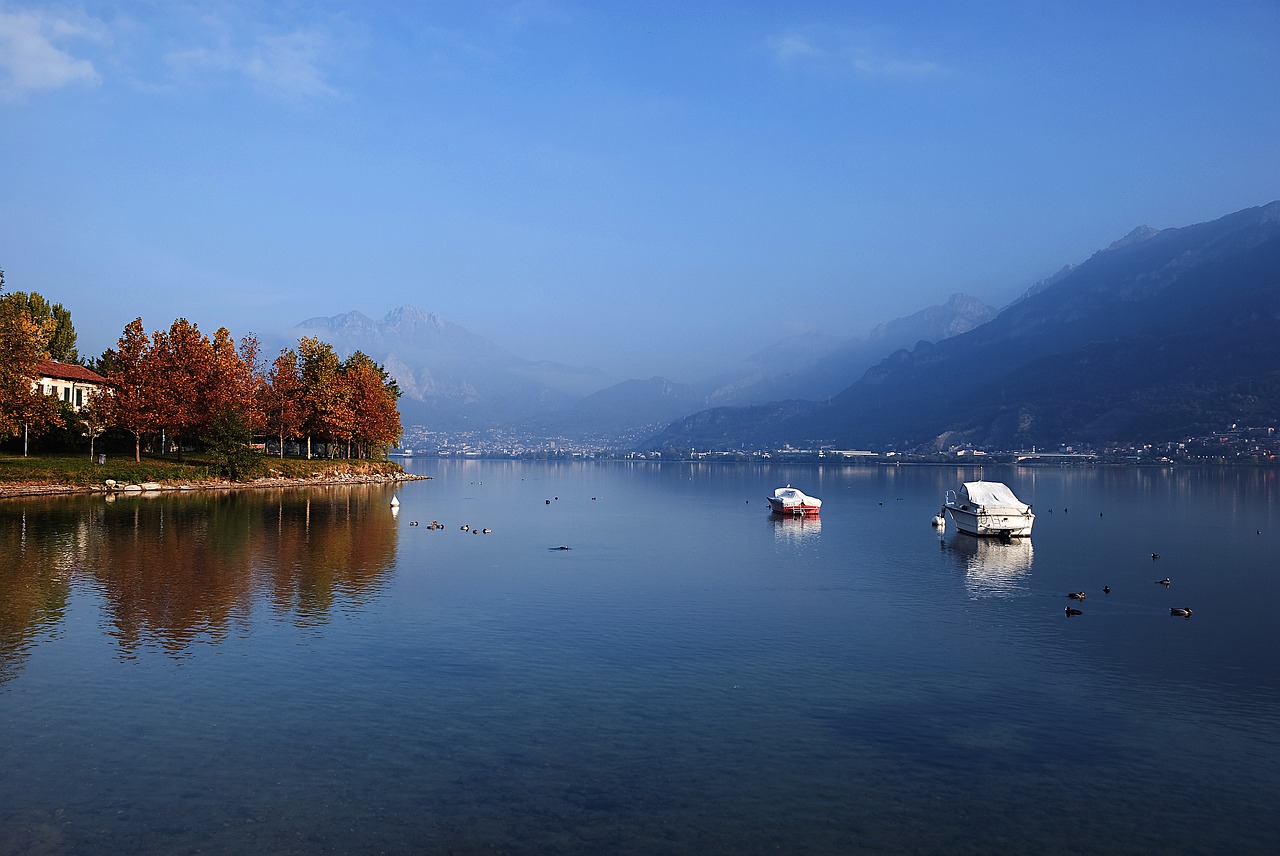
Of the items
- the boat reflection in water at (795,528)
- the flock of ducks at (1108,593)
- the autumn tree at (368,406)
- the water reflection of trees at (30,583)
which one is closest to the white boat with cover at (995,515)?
the boat reflection in water at (795,528)

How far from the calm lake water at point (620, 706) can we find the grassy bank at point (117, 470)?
4703 cm

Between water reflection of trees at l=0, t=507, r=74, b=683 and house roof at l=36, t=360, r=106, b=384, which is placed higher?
house roof at l=36, t=360, r=106, b=384

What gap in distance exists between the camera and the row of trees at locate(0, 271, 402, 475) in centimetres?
9581

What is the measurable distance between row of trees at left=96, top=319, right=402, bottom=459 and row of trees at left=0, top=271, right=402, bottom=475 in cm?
15

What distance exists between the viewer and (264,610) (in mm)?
36219

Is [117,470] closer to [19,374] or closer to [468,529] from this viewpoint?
[19,374]

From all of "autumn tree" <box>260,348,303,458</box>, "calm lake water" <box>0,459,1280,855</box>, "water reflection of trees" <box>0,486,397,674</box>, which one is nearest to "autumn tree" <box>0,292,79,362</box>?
"autumn tree" <box>260,348,303,458</box>

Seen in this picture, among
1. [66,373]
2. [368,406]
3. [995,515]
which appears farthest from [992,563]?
[66,373]

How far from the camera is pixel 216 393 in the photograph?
117125 mm

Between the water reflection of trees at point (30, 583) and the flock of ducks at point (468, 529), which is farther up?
the water reflection of trees at point (30, 583)

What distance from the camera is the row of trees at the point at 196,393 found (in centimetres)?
9581

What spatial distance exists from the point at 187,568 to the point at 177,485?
232 ft

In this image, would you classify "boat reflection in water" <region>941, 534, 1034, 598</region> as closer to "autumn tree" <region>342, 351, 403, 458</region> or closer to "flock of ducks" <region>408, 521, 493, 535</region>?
"flock of ducks" <region>408, 521, 493, 535</region>

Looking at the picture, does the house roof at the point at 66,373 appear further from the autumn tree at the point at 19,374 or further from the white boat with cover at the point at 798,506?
the white boat with cover at the point at 798,506
